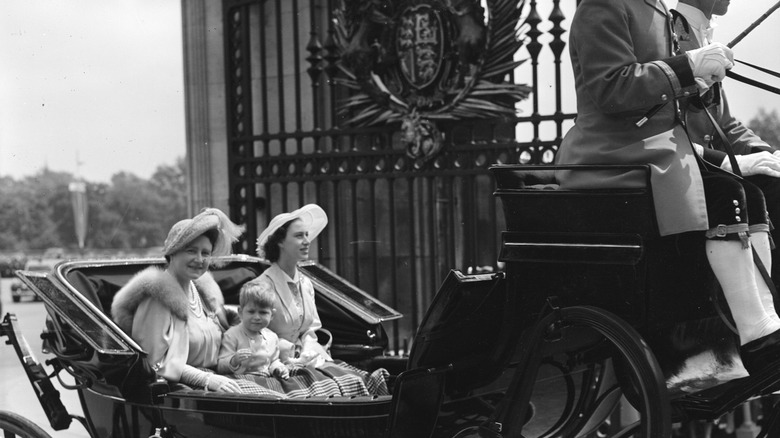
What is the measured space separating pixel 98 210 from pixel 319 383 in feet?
157

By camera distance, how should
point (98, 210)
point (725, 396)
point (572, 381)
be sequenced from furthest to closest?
point (98, 210) → point (572, 381) → point (725, 396)

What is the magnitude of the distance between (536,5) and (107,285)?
310 cm

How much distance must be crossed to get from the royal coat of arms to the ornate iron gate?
12cm

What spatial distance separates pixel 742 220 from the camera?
2.92 meters

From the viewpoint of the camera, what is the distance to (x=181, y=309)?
3.87 meters

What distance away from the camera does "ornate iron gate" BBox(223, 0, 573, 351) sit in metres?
6.41

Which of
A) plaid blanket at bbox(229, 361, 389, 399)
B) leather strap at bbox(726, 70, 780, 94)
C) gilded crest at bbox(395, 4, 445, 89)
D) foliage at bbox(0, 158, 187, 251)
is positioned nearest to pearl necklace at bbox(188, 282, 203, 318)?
plaid blanket at bbox(229, 361, 389, 399)

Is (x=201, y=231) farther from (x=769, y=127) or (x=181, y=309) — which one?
(x=769, y=127)

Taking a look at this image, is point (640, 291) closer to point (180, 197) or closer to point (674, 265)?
point (674, 265)

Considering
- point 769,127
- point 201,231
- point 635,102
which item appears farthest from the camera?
point 769,127

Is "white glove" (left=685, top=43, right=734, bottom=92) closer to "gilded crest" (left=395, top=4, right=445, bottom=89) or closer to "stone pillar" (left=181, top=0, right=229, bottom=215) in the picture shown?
"gilded crest" (left=395, top=4, right=445, bottom=89)

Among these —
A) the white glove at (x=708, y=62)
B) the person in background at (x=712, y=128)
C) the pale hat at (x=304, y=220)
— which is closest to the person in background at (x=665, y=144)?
the white glove at (x=708, y=62)

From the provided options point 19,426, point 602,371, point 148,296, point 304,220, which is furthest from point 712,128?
point 19,426

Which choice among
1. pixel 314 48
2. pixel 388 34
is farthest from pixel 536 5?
pixel 314 48
